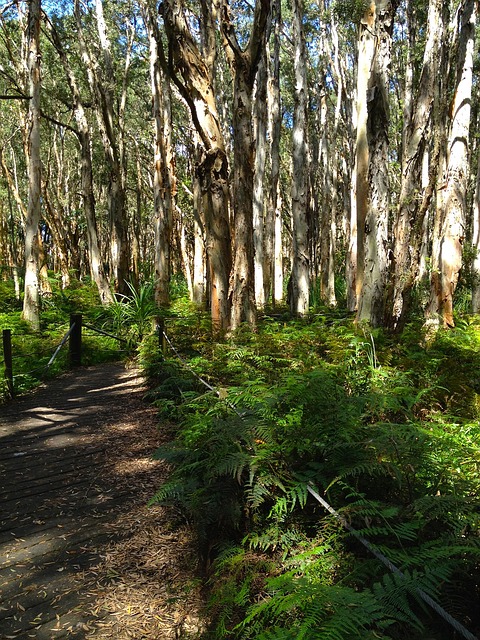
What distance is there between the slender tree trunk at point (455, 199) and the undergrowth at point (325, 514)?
5008 mm

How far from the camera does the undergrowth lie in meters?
1.94

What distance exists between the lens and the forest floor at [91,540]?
2693mm

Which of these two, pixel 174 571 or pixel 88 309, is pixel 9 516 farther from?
pixel 88 309

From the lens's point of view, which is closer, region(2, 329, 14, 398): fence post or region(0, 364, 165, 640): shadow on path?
region(0, 364, 165, 640): shadow on path

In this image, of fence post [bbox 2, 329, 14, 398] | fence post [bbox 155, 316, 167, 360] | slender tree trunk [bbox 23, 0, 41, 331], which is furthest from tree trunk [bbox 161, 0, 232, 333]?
slender tree trunk [bbox 23, 0, 41, 331]

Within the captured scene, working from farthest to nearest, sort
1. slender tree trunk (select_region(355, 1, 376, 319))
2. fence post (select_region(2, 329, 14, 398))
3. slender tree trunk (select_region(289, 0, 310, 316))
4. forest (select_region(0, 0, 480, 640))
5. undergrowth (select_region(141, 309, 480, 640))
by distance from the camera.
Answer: slender tree trunk (select_region(289, 0, 310, 316))
slender tree trunk (select_region(355, 1, 376, 319))
fence post (select_region(2, 329, 14, 398))
forest (select_region(0, 0, 480, 640))
undergrowth (select_region(141, 309, 480, 640))

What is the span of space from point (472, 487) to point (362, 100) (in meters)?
8.14

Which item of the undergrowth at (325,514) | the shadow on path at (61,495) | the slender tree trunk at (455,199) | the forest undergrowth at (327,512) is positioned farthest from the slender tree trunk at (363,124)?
the shadow on path at (61,495)

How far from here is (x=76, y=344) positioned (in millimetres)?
10328

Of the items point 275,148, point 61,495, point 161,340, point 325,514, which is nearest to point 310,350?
point 161,340

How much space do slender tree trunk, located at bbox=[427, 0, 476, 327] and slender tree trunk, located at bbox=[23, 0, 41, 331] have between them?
952cm

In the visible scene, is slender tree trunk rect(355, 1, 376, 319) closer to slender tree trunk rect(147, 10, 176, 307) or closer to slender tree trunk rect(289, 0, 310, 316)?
slender tree trunk rect(289, 0, 310, 316)

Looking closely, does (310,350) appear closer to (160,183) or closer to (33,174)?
(160,183)

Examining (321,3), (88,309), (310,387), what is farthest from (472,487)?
(321,3)
